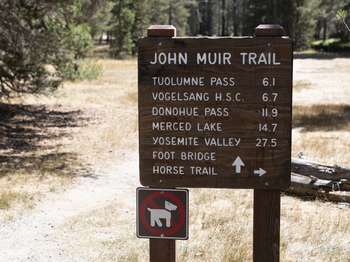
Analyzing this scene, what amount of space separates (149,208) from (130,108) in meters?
17.1

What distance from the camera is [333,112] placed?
A: 20.6 m

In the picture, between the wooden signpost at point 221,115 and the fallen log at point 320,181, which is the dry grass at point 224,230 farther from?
the wooden signpost at point 221,115

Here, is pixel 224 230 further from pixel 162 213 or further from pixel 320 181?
pixel 162 213

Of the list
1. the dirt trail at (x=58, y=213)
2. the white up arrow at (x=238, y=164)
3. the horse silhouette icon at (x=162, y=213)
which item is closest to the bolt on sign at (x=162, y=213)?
the horse silhouette icon at (x=162, y=213)

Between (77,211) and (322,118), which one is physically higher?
(77,211)

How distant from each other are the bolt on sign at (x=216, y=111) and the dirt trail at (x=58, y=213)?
118 inches

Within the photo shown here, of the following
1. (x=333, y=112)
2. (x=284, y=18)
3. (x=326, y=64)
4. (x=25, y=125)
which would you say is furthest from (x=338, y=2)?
(x=25, y=125)

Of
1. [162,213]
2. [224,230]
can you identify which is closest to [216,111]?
[162,213]

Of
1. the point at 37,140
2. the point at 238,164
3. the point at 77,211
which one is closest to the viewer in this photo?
the point at 238,164

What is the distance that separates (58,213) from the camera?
830 centimetres

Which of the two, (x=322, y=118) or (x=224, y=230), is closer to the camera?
(x=224, y=230)

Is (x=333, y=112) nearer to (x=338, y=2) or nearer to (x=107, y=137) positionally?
(x=107, y=137)

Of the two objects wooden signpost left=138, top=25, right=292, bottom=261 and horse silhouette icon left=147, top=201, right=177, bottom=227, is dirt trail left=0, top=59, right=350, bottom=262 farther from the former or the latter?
wooden signpost left=138, top=25, right=292, bottom=261

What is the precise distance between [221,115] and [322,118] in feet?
A: 52.2
